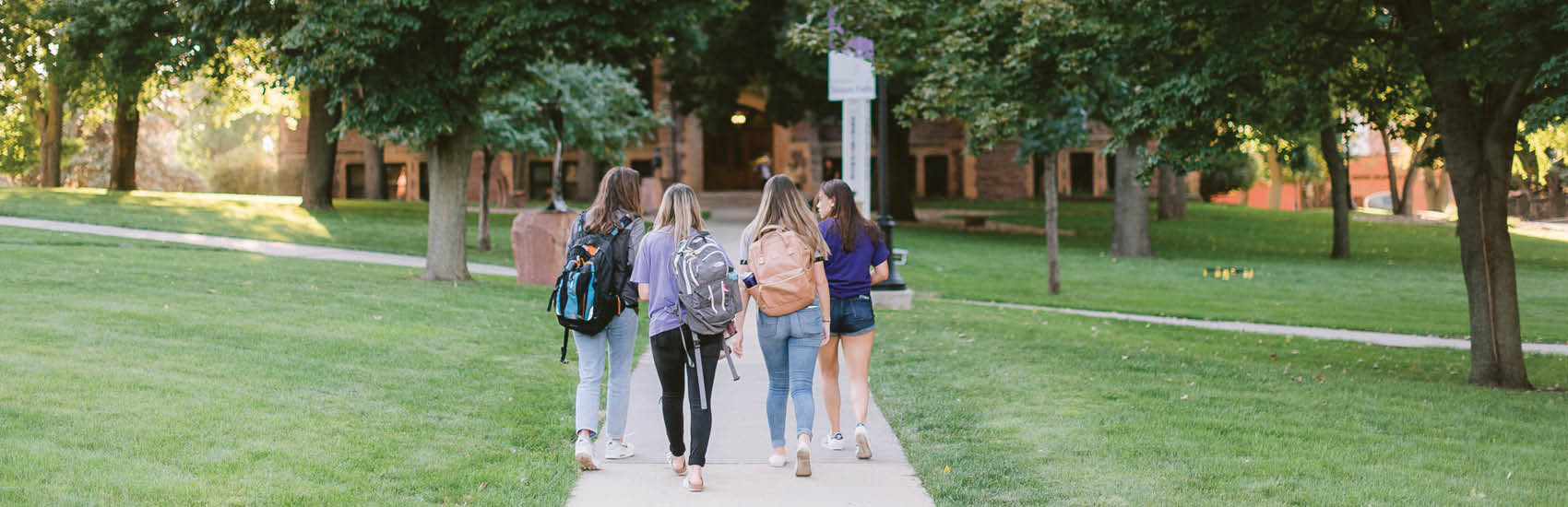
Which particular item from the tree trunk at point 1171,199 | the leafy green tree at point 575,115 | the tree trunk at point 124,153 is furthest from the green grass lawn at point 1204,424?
the tree trunk at point 124,153

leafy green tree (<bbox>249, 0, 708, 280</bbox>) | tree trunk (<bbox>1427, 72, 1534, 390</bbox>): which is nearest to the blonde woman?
tree trunk (<bbox>1427, 72, 1534, 390</bbox>)

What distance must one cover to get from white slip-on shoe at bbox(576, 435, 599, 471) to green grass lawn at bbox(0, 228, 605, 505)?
0.06 m

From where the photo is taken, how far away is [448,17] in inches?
604

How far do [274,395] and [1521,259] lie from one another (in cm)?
2940

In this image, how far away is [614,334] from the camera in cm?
682

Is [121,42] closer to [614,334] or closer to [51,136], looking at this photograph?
[51,136]

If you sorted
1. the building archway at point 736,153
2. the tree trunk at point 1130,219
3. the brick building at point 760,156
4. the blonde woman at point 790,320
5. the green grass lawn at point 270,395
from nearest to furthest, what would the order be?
the green grass lawn at point 270,395, the blonde woman at point 790,320, the tree trunk at point 1130,219, the brick building at point 760,156, the building archway at point 736,153

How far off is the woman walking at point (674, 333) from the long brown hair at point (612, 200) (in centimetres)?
19

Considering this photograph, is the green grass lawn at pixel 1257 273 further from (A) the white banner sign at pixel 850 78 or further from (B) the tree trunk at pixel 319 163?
(B) the tree trunk at pixel 319 163

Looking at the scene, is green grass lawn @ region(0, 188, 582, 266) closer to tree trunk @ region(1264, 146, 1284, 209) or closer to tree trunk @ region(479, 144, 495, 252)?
tree trunk @ region(479, 144, 495, 252)

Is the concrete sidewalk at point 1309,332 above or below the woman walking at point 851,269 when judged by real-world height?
below

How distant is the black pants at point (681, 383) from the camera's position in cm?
646

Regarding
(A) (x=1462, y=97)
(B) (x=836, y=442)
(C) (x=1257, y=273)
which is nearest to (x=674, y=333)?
(B) (x=836, y=442)

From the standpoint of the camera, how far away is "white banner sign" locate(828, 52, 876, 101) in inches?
699
